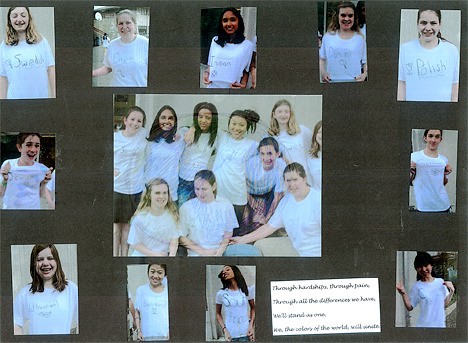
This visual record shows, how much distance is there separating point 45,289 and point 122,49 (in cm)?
68

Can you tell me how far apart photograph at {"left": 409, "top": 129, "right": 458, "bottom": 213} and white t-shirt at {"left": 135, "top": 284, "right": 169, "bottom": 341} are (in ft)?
2.36

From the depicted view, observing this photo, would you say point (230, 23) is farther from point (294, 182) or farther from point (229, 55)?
point (294, 182)

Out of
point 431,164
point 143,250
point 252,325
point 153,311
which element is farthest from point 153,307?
point 431,164

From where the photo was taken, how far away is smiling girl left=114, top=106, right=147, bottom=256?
1.81 m

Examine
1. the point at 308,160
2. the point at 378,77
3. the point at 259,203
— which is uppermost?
the point at 378,77

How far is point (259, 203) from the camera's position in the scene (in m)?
1.81

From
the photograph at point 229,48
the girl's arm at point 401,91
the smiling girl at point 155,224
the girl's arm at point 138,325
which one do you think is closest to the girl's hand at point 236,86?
the photograph at point 229,48

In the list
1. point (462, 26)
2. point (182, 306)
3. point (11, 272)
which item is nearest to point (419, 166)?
point (462, 26)

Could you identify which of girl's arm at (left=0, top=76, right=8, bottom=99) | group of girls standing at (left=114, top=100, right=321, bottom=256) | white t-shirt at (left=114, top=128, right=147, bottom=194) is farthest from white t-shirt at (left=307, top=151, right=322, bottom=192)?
girl's arm at (left=0, top=76, right=8, bottom=99)

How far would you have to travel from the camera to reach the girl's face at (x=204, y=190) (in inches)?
71.4

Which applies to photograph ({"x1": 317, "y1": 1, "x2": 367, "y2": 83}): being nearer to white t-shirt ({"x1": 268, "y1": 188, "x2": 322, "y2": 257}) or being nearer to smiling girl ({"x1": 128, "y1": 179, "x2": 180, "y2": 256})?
white t-shirt ({"x1": 268, "y1": 188, "x2": 322, "y2": 257})

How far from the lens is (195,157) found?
1812 millimetres

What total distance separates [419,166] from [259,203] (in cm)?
44

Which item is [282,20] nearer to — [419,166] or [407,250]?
[419,166]
